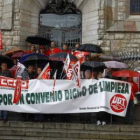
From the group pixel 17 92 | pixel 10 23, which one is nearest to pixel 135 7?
pixel 10 23

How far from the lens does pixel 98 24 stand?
565 inches

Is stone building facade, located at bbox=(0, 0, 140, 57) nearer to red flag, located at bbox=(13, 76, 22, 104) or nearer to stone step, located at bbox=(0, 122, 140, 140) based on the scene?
red flag, located at bbox=(13, 76, 22, 104)

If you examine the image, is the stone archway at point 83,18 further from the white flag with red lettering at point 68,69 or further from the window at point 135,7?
the white flag with red lettering at point 68,69

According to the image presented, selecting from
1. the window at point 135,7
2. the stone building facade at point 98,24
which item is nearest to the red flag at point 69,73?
the stone building facade at point 98,24

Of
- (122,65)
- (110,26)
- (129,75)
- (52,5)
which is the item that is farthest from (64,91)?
(52,5)

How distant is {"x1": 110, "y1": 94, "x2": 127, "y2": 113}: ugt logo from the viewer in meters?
8.90

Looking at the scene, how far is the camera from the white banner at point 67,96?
29.1 ft

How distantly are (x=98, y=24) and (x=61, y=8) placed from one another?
2.81m

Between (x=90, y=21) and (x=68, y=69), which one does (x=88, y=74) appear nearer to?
(x=68, y=69)

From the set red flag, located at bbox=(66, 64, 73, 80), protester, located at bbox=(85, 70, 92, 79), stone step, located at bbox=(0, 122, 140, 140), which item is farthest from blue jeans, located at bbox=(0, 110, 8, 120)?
protester, located at bbox=(85, 70, 92, 79)

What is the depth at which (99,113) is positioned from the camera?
884 centimetres

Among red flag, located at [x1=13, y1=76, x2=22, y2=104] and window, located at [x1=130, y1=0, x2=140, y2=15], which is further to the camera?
window, located at [x1=130, y1=0, x2=140, y2=15]

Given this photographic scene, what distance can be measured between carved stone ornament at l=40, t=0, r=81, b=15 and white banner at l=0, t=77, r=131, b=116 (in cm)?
779

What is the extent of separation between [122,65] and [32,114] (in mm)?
3774
